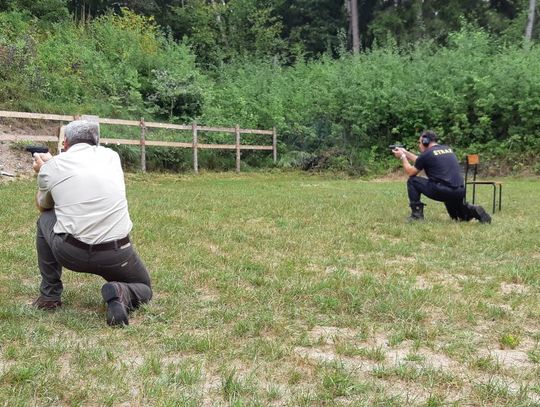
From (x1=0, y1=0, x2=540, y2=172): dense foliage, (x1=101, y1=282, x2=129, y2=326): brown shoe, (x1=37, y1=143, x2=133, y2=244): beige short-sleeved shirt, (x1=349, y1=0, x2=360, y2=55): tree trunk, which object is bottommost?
(x1=101, y1=282, x2=129, y2=326): brown shoe

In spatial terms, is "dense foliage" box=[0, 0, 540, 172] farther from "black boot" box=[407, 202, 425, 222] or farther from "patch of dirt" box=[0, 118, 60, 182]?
"black boot" box=[407, 202, 425, 222]

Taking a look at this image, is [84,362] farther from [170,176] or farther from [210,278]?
[170,176]

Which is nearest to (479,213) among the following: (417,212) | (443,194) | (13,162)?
(443,194)

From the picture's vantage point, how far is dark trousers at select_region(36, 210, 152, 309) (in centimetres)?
350

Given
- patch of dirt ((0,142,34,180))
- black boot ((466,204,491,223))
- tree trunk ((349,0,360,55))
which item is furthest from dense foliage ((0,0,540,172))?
black boot ((466,204,491,223))

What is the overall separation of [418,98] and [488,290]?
17086mm

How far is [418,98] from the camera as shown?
20312mm

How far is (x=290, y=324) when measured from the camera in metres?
3.47

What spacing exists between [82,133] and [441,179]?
5459 millimetres

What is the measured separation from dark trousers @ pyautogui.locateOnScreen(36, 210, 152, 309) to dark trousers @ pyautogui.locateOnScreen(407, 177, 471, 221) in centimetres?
509

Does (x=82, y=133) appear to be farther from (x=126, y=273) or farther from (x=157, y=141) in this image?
(x=157, y=141)

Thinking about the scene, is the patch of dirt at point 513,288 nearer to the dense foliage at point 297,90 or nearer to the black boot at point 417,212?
the black boot at point 417,212

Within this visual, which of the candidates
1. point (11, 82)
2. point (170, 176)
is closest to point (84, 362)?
point (170, 176)

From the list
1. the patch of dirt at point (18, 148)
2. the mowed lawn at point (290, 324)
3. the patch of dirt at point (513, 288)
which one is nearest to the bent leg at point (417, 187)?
the mowed lawn at point (290, 324)
